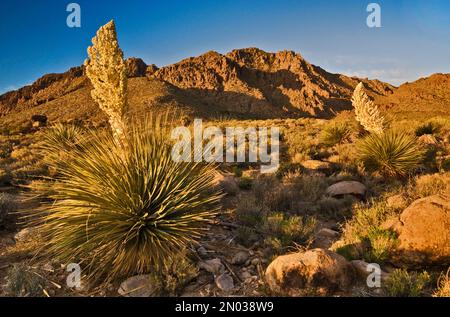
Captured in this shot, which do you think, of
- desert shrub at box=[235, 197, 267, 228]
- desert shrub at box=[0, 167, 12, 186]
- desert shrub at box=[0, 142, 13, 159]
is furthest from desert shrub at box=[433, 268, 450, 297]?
desert shrub at box=[0, 142, 13, 159]

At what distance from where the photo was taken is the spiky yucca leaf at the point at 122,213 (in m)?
3.62

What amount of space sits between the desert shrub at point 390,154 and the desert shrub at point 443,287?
5.05 m

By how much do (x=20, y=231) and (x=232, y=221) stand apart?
3.36 metres

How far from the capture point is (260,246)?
14.9 ft

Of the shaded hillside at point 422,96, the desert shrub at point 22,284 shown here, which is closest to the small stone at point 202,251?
the desert shrub at point 22,284

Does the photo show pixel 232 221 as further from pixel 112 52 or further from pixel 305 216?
pixel 112 52

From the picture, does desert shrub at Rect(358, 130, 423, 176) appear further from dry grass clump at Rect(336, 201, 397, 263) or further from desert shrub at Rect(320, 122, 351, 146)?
dry grass clump at Rect(336, 201, 397, 263)

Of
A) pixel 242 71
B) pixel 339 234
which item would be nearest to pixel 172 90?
pixel 242 71

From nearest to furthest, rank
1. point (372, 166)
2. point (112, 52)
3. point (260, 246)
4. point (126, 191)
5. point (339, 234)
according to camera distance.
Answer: point (112, 52) < point (126, 191) < point (260, 246) < point (339, 234) < point (372, 166)

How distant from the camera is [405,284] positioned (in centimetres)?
325

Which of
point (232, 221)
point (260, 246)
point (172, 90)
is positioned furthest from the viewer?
point (172, 90)

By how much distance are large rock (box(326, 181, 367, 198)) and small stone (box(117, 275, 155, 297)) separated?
15.0ft

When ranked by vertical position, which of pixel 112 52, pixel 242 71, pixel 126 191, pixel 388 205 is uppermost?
pixel 242 71

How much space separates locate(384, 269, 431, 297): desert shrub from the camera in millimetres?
3190
